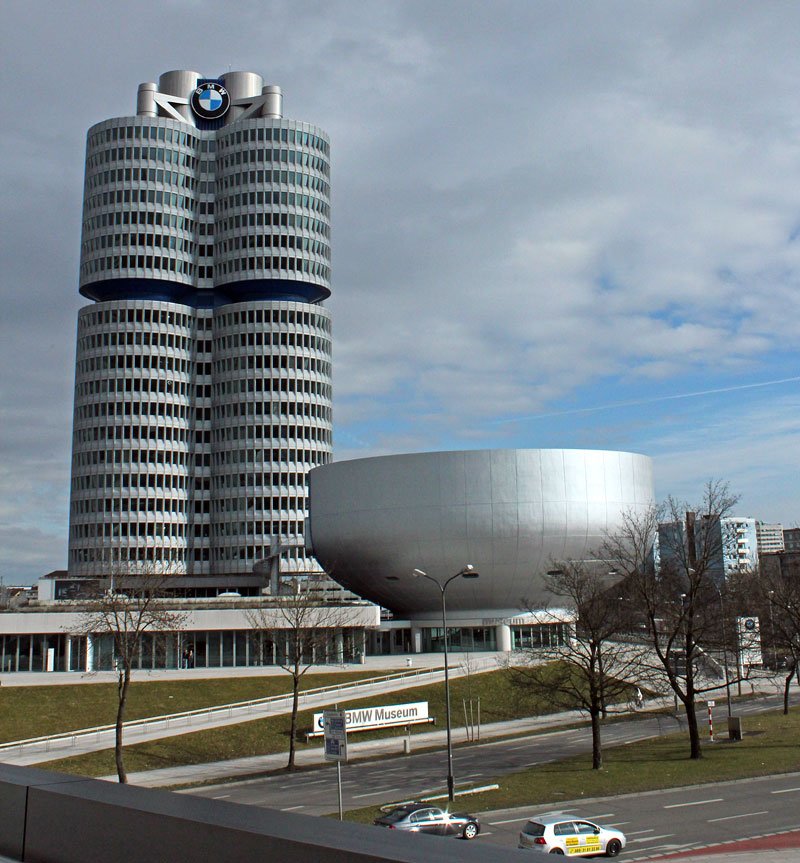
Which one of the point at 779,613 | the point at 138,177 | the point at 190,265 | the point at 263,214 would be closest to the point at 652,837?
the point at 779,613

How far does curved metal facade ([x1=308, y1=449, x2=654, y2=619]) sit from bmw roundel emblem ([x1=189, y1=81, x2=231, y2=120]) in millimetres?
88936

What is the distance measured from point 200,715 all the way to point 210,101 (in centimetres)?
12802

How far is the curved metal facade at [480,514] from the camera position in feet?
302

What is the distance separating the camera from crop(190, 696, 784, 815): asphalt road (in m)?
36.4

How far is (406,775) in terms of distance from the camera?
140 ft

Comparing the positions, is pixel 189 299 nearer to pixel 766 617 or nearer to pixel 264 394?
pixel 264 394

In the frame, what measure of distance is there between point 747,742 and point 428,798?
19766 mm

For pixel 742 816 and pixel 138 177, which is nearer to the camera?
pixel 742 816

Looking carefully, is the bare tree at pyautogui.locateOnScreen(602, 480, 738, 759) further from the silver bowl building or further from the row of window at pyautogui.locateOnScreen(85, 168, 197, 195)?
the row of window at pyautogui.locateOnScreen(85, 168, 197, 195)

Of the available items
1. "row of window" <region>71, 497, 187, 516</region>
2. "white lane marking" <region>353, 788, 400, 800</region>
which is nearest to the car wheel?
"white lane marking" <region>353, 788, 400, 800</region>

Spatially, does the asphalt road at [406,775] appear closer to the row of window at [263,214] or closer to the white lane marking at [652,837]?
the white lane marking at [652,837]

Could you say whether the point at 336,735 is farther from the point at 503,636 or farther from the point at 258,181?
the point at 258,181

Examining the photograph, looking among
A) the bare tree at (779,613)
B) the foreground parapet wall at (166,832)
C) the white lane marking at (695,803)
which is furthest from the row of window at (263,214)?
the foreground parapet wall at (166,832)

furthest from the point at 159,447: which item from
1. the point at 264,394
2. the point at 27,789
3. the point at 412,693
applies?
the point at 27,789
